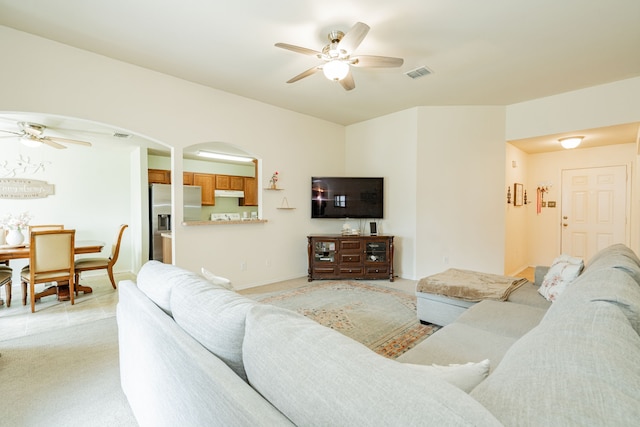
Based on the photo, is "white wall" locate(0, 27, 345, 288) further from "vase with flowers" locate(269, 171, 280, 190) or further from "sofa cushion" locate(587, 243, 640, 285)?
"sofa cushion" locate(587, 243, 640, 285)

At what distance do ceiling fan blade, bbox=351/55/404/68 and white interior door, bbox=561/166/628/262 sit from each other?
16.4 ft

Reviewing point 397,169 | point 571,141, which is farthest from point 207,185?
point 571,141

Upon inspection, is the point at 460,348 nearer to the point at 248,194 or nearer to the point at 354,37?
the point at 354,37

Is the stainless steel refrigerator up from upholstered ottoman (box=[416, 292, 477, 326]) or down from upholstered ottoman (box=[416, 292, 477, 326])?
up

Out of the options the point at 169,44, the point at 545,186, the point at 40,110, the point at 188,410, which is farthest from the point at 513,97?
the point at 40,110

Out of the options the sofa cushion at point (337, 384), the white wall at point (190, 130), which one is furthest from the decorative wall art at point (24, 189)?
the sofa cushion at point (337, 384)

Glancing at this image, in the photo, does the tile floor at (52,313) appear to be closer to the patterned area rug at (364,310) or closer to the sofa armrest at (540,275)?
the patterned area rug at (364,310)

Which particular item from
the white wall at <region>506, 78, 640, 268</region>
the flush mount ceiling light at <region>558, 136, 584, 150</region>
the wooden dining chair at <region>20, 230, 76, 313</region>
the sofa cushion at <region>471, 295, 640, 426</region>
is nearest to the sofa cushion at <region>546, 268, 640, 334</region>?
the sofa cushion at <region>471, 295, 640, 426</region>

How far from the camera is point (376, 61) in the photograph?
256 cm

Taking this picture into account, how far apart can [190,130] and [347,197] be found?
2683 mm

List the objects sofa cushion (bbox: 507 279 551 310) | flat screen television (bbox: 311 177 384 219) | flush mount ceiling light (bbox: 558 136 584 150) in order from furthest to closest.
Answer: flat screen television (bbox: 311 177 384 219) < flush mount ceiling light (bbox: 558 136 584 150) < sofa cushion (bbox: 507 279 551 310)

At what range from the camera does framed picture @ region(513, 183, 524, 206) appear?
5.05 m

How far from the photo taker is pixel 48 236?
3324 millimetres

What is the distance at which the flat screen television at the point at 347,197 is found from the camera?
4977mm
